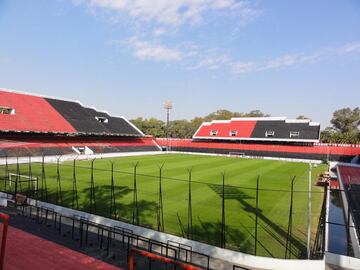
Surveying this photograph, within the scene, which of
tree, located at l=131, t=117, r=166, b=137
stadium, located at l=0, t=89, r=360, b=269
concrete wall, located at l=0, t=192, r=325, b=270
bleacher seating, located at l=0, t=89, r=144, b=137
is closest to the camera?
concrete wall, located at l=0, t=192, r=325, b=270

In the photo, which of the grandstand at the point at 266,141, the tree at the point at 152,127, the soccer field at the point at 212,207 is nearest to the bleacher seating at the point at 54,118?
the grandstand at the point at 266,141

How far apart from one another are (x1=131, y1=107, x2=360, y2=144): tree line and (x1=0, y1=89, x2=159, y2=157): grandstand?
63.9 feet

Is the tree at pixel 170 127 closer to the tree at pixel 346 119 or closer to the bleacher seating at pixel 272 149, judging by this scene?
the bleacher seating at pixel 272 149

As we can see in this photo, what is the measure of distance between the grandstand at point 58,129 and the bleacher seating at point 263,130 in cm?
1392

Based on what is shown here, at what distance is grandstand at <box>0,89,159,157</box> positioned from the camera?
1577 inches

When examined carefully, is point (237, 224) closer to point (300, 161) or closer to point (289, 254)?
point (289, 254)

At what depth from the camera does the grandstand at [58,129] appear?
4006 cm

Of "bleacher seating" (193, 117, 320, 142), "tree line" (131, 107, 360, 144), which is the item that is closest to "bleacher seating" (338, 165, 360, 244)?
"bleacher seating" (193, 117, 320, 142)

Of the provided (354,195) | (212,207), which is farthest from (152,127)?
(212,207)

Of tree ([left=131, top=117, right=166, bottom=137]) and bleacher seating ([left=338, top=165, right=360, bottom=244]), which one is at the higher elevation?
tree ([left=131, top=117, right=166, bottom=137])

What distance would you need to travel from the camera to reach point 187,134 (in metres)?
109

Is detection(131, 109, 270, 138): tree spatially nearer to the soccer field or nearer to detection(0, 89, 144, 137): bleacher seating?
detection(0, 89, 144, 137): bleacher seating

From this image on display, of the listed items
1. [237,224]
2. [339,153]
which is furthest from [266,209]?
[339,153]

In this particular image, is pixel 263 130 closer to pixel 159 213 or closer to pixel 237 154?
pixel 237 154
